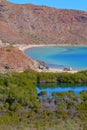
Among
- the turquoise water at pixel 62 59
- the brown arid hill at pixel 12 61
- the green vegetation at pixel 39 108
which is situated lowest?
the turquoise water at pixel 62 59

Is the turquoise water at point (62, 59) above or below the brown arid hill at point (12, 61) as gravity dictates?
below

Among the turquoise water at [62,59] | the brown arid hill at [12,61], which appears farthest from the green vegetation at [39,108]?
the turquoise water at [62,59]

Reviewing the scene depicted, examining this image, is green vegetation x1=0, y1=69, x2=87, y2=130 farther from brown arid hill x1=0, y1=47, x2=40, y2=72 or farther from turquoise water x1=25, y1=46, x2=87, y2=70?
turquoise water x1=25, y1=46, x2=87, y2=70

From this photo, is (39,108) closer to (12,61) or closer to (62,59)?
(12,61)


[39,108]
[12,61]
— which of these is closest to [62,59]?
[12,61]

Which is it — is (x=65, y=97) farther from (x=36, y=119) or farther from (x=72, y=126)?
(x=72, y=126)

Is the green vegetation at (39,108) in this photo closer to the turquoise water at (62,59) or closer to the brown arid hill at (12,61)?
the brown arid hill at (12,61)

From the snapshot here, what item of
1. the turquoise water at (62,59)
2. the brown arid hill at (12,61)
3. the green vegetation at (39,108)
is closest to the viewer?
the green vegetation at (39,108)

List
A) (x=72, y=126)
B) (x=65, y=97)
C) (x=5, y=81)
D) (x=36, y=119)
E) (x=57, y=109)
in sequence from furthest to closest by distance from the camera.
A: (x=5, y=81), (x=65, y=97), (x=57, y=109), (x=36, y=119), (x=72, y=126)

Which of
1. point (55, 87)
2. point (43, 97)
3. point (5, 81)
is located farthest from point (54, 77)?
point (43, 97)
